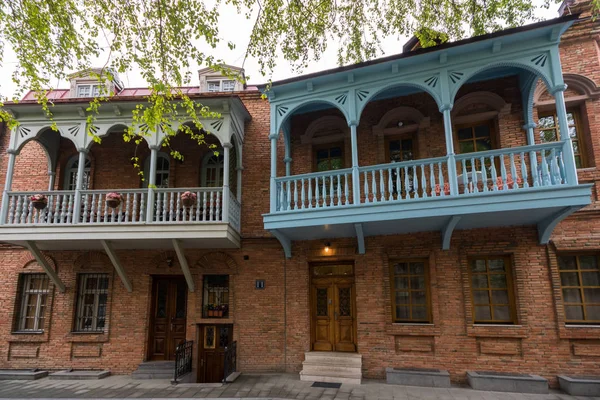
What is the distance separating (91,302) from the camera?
988 cm

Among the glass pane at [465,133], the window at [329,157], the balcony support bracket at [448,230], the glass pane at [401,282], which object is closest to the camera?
the balcony support bracket at [448,230]

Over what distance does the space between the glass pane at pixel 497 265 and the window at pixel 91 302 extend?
9425 mm

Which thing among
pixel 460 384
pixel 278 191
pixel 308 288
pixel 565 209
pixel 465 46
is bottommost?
pixel 460 384

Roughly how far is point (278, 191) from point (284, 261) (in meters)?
1.96

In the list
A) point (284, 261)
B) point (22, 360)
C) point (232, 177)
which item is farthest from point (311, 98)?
point (22, 360)

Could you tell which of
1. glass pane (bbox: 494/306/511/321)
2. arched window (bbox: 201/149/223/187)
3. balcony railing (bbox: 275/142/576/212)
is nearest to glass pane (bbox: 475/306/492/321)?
glass pane (bbox: 494/306/511/321)

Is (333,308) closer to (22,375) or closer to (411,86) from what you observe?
(411,86)

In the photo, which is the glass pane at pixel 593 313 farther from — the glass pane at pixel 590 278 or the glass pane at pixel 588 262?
the glass pane at pixel 588 262

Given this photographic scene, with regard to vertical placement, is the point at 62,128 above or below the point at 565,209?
above

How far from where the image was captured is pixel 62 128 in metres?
9.33

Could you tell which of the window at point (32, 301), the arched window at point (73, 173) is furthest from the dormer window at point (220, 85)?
the window at point (32, 301)

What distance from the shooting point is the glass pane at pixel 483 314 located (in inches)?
316

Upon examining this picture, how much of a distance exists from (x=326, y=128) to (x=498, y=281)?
541 centimetres

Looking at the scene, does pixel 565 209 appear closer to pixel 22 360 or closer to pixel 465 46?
pixel 465 46
